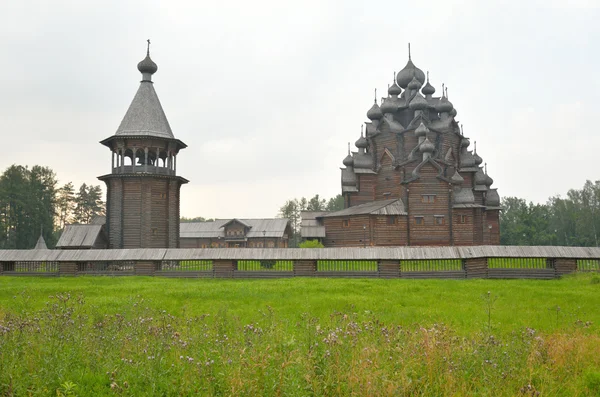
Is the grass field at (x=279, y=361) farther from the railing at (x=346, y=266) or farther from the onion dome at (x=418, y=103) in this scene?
the onion dome at (x=418, y=103)

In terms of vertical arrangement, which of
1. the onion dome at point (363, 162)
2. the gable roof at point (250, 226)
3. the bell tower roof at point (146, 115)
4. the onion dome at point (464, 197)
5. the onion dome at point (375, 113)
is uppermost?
the onion dome at point (375, 113)

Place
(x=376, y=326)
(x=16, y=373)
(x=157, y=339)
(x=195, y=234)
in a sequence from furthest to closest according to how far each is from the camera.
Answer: (x=195, y=234), (x=376, y=326), (x=157, y=339), (x=16, y=373)

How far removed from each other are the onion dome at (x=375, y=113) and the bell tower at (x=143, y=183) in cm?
1601

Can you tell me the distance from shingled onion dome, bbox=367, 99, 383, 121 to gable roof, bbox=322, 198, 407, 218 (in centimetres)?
724

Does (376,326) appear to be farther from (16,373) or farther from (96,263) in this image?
(96,263)

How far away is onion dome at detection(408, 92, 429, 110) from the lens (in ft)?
121

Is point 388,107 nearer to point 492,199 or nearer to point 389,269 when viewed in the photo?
point 492,199

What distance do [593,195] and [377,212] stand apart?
52.2m

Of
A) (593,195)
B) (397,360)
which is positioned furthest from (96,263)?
(593,195)

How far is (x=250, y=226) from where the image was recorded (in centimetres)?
4688

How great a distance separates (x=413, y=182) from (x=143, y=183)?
17.1 metres

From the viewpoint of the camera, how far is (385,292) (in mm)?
13562

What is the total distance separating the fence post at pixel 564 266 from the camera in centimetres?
1811

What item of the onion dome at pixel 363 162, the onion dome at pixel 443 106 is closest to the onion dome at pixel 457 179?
the onion dome at pixel 443 106
